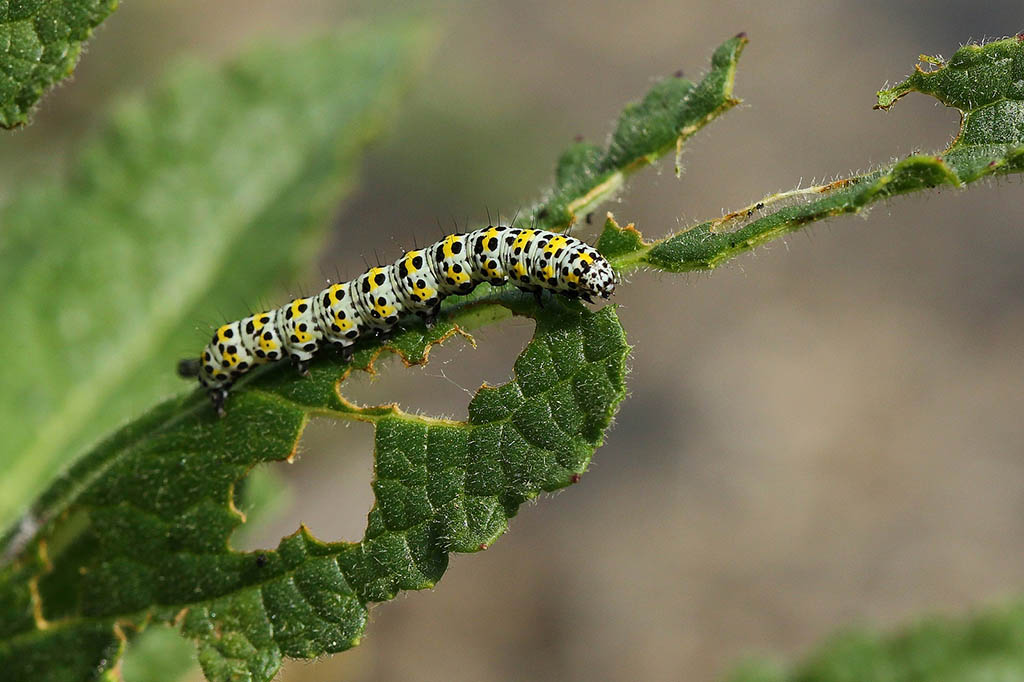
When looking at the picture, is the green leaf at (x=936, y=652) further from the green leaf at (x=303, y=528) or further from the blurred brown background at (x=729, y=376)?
the blurred brown background at (x=729, y=376)

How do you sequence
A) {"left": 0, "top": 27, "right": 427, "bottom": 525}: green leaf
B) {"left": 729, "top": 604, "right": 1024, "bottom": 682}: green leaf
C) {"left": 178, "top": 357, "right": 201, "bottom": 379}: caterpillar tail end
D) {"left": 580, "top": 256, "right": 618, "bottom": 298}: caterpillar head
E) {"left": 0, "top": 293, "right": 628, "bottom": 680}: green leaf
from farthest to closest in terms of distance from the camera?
1. {"left": 0, "top": 27, "right": 427, "bottom": 525}: green leaf
2. {"left": 729, "top": 604, "right": 1024, "bottom": 682}: green leaf
3. {"left": 178, "top": 357, "right": 201, "bottom": 379}: caterpillar tail end
4. {"left": 580, "top": 256, "right": 618, "bottom": 298}: caterpillar head
5. {"left": 0, "top": 293, "right": 628, "bottom": 680}: green leaf

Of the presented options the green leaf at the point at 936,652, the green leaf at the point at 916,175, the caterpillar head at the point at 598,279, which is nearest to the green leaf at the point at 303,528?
the caterpillar head at the point at 598,279

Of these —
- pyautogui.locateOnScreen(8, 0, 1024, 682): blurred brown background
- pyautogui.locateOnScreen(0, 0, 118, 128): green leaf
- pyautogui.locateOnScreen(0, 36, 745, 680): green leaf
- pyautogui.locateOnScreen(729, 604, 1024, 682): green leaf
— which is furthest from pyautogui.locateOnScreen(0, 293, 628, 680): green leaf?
pyautogui.locateOnScreen(729, 604, 1024, 682): green leaf

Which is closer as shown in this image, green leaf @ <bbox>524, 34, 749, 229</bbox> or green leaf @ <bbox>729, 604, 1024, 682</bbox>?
green leaf @ <bbox>524, 34, 749, 229</bbox>

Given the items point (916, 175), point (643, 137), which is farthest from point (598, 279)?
point (916, 175)

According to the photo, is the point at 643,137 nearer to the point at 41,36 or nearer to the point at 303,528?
the point at 303,528

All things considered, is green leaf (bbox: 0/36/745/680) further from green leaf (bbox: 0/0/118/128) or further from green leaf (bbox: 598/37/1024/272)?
green leaf (bbox: 0/0/118/128)

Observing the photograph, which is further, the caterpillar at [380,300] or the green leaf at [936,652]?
the green leaf at [936,652]
